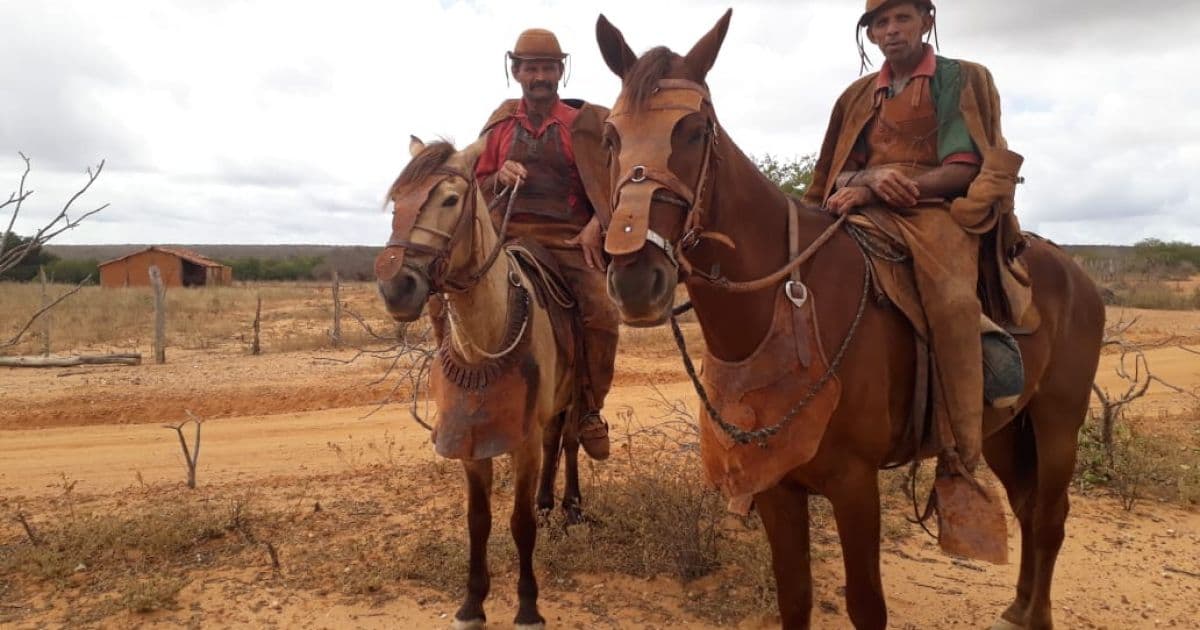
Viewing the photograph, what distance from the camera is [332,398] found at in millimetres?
10375

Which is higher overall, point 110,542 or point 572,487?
point 572,487

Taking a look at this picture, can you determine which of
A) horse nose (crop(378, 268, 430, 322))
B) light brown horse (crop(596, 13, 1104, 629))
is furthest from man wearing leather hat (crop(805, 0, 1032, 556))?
horse nose (crop(378, 268, 430, 322))

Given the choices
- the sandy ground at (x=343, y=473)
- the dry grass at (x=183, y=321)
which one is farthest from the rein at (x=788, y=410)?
the dry grass at (x=183, y=321)

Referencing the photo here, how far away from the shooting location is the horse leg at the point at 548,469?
5.24m

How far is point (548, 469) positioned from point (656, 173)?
12.8 feet

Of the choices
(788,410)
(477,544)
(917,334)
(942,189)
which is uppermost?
(942,189)

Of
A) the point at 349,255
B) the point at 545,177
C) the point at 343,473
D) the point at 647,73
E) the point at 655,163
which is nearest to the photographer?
the point at 655,163

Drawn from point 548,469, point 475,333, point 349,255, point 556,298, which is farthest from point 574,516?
point 349,255

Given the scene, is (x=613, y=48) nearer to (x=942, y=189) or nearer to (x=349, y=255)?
(x=942, y=189)

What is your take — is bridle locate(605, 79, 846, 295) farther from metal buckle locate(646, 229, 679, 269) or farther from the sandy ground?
the sandy ground

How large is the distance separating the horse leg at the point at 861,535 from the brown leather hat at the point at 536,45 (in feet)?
11.0

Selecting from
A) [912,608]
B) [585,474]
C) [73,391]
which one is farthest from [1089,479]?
[73,391]

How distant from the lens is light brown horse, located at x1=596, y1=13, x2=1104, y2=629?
79.6 inches

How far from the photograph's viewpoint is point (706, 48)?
2334 mm
